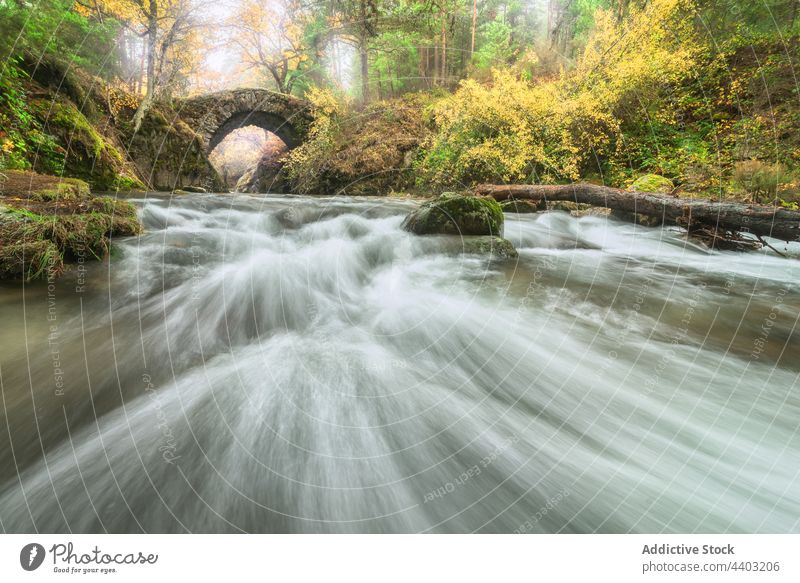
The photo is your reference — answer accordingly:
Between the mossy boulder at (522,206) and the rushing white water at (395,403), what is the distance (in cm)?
533

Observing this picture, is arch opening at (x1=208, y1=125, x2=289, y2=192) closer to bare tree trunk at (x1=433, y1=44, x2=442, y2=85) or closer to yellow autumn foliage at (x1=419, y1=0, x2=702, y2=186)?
bare tree trunk at (x1=433, y1=44, x2=442, y2=85)

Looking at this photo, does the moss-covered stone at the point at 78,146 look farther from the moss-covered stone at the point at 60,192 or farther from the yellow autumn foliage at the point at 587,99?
the yellow autumn foliage at the point at 587,99

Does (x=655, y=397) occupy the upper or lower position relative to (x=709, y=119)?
lower

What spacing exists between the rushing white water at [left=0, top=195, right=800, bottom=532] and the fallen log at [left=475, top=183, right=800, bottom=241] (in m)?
0.79

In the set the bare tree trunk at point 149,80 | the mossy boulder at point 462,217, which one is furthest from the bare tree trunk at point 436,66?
the mossy boulder at point 462,217

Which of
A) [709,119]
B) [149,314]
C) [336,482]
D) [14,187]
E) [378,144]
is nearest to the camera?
[336,482]

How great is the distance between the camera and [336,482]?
1.70m

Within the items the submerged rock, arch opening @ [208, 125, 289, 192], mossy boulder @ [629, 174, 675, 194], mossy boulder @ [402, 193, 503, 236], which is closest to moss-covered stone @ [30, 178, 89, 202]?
mossy boulder @ [402, 193, 503, 236]

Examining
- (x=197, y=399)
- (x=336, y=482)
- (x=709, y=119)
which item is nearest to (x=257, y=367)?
(x=197, y=399)

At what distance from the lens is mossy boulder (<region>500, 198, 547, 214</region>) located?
31.5ft

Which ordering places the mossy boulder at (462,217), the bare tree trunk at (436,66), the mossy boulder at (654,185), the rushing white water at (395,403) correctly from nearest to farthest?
the rushing white water at (395,403) → the mossy boulder at (462,217) → the mossy boulder at (654,185) → the bare tree trunk at (436,66)

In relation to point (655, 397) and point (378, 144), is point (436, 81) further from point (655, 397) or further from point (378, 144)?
point (655, 397)

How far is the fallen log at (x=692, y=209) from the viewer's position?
451 cm

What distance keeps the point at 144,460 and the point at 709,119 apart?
14906mm
